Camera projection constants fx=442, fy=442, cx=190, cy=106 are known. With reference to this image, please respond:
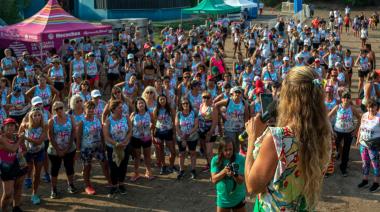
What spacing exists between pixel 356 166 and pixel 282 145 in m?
7.09

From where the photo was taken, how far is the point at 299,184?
2389 millimetres

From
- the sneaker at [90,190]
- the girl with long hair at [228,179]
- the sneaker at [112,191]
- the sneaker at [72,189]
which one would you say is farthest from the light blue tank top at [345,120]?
the sneaker at [72,189]

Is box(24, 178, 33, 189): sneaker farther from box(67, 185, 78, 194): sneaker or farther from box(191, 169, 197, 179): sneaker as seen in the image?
box(191, 169, 197, 179): sneaker

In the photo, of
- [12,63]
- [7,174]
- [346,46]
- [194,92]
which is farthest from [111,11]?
[7,174]

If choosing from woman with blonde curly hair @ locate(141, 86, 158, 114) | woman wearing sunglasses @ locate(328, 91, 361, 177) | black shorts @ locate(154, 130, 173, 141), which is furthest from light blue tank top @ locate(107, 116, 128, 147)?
woman wearing sunglasses @ locate(328, 91, 361, 177)

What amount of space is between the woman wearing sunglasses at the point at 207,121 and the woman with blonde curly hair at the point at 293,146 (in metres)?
5.71

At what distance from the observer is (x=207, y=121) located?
820cm

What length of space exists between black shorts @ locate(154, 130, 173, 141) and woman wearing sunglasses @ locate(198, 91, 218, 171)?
1.87 feet

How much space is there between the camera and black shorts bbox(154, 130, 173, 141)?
8250 millimetres

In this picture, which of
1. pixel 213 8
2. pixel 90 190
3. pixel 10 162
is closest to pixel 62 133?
pixel 10 162

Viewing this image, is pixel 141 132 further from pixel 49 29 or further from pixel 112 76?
pixel 49 29

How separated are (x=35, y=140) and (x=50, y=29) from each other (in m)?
8.76

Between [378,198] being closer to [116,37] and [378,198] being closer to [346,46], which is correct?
[116,37]

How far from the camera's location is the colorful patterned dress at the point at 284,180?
2242 mm
